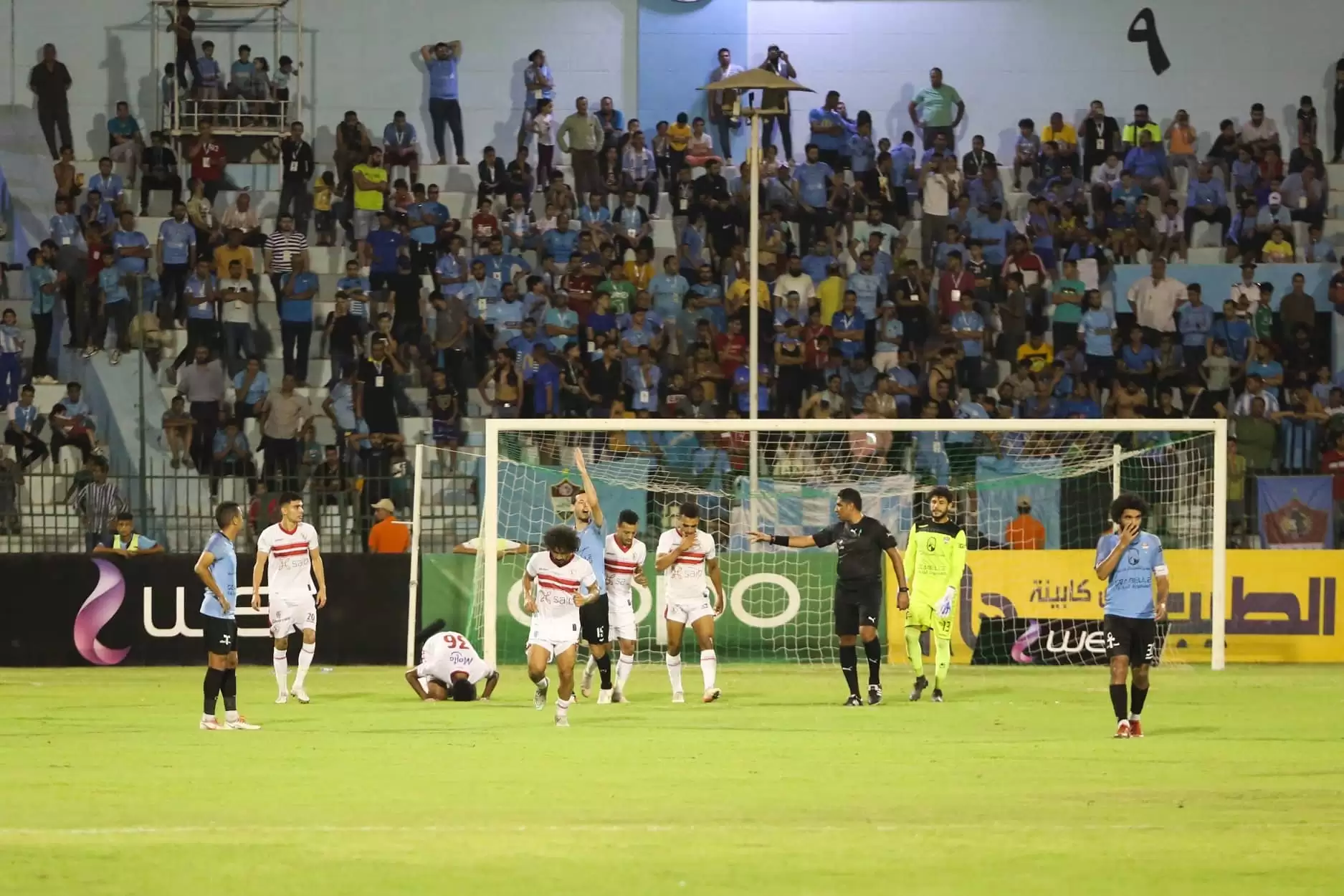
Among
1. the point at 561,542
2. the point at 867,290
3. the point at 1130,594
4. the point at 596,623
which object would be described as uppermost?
the point at 867,290

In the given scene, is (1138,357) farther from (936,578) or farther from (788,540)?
(788,540)

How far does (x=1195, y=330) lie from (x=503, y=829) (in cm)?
2040

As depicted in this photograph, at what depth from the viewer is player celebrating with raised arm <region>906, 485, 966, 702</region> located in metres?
18.2

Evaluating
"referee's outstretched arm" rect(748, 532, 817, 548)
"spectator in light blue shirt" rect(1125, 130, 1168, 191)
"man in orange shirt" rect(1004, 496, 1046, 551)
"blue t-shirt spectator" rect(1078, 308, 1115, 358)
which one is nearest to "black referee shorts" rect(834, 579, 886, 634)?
"referee's outstretched arm" rect(748, 532, 817, 548)

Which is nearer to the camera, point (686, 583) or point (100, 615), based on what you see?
point (686, 583)

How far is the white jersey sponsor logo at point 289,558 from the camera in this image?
1834cm

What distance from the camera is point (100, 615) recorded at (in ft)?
75.0

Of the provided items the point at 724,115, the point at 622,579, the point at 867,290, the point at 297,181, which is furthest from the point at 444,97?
the point at 622,579

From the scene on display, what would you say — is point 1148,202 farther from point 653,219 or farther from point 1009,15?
point 653,219

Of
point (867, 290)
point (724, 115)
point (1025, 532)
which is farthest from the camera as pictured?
point (724, 115)

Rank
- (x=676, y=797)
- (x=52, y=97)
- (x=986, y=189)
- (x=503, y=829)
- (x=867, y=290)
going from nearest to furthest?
(x=503, y=829)
(x=676, y=797)
(x=867, y=290)
(x=986, y=189)
(x=52, y=97)

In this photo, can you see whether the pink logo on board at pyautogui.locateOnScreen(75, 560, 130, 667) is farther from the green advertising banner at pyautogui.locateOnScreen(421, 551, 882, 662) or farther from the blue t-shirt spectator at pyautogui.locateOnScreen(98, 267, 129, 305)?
the blue t-shirt spectator at pyautogui.locateOnScreen(98, 267, 129, 305)

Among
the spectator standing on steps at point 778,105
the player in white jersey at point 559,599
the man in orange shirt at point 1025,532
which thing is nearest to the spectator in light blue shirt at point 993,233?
the spectator standing on steps at point 778,105

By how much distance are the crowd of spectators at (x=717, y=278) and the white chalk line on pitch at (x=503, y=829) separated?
47.1 ft
